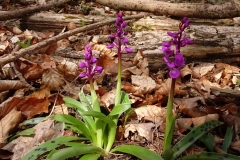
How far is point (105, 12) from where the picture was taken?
5297 millimetres

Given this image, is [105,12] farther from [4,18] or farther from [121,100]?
[121,100]

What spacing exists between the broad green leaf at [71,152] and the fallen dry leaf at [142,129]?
372mm

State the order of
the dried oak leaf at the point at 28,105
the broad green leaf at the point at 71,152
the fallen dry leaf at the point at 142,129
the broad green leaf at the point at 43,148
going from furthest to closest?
the dried oak leaf at the point at 28,105 < the fallen dry leaf at the point at 142,129 < the broad green leaf at the point at 43,148 < the broad green leaf at the point at 71,152

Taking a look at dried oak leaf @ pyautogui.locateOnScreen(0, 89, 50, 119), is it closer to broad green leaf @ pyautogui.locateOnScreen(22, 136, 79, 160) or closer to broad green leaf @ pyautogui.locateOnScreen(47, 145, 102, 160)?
broad green leaf @ pyautogui.locateOnScreen(22, 136, 79, 160)

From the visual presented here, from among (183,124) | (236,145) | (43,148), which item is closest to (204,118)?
(183,124)

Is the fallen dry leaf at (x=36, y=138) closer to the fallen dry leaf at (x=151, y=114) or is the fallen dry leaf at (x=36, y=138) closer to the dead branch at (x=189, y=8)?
the fallen dry leaf at (x=151, y=114)

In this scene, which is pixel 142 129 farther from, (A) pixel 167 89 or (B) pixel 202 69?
(B) pixel 202 69

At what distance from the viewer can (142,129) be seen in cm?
219

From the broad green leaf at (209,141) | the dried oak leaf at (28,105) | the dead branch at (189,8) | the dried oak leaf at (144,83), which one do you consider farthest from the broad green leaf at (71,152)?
the dead branch at (189,8)

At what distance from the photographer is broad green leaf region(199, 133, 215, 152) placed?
6.63ft

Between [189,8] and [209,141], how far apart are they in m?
2.69

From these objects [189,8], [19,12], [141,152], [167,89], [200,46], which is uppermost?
[189,8]

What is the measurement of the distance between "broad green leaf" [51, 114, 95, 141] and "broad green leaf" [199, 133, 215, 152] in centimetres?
86

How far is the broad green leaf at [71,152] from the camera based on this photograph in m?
1.65
